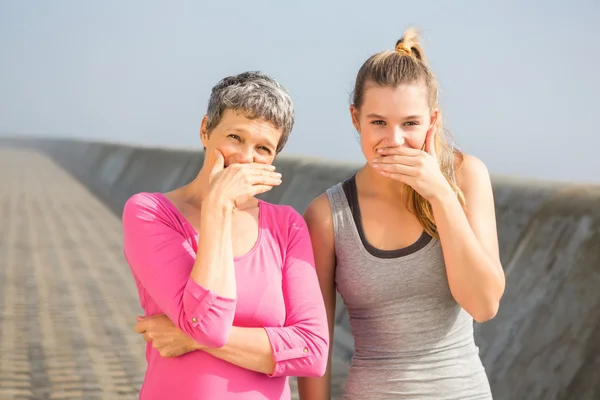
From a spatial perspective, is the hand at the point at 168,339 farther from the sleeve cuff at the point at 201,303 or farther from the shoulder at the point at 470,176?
the shoulder at the point at 470,176

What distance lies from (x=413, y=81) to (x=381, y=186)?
11.2 inches

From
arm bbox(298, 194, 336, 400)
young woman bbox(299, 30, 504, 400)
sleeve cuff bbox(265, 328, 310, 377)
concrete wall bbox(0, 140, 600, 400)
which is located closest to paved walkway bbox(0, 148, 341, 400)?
concrete wall bbox(0, 140, 600, 400)

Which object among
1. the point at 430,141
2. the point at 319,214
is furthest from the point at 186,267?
the point at 430,141

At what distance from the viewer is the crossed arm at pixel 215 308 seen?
5.94 feet

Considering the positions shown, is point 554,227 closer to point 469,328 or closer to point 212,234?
point 469,328

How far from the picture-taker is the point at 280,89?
201 cm

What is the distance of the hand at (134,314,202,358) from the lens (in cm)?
187

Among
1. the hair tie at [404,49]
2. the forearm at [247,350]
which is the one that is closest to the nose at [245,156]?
the forearm at [247,350]

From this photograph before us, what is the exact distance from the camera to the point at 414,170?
2016 mm

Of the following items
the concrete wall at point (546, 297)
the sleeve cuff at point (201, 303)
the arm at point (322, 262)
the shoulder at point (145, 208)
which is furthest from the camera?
the concrete wall at point (546, 297)

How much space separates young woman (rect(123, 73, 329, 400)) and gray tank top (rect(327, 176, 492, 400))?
5.8 inches

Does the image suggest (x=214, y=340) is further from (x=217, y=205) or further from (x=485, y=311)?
(x=485, y=311)

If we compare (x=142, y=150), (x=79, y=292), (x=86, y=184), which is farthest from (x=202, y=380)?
(x=86, y=184)

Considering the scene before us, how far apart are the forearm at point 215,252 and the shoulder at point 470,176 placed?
63 cm
